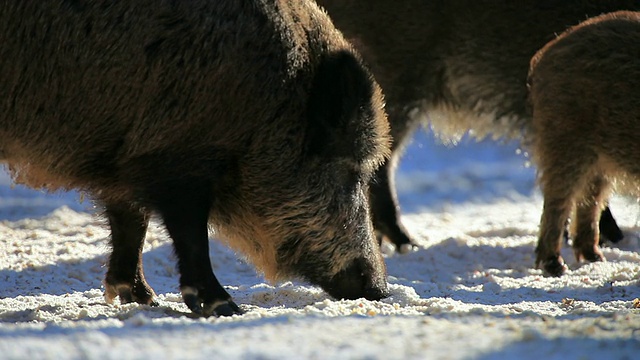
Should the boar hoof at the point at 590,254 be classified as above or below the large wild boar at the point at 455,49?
below

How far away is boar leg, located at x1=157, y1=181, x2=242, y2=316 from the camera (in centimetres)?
436

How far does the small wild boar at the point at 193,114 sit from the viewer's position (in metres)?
4.28

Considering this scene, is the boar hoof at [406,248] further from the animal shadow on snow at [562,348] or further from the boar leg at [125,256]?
the animal shadow on snow at [562,348]

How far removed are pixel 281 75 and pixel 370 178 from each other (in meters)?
0.78

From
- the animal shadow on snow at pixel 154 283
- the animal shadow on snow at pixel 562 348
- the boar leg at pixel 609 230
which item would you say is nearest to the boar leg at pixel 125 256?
Answer: the animal shadow on snow at pixel 154 283

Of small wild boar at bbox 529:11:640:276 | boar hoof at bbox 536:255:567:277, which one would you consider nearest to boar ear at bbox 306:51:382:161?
small wild boar at bbox 529:11:640:276

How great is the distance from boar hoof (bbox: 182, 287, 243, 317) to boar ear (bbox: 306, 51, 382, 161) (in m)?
0.74

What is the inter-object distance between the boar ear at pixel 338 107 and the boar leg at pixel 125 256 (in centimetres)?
102

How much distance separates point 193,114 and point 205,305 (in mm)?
789

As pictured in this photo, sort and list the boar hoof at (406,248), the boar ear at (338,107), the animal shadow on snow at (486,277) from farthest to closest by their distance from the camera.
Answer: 1. the boar hoof at (406,248)
2. the animal shadow on snow at (486,277)
3. the boar ear at (338,107)

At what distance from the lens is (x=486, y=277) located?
6199mm

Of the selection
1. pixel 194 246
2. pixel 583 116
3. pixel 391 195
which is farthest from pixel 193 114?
pixel 391 195

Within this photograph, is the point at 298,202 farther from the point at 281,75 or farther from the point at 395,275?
the point at 395,275

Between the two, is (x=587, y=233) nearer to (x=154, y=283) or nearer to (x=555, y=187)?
(x=555, y=187)
